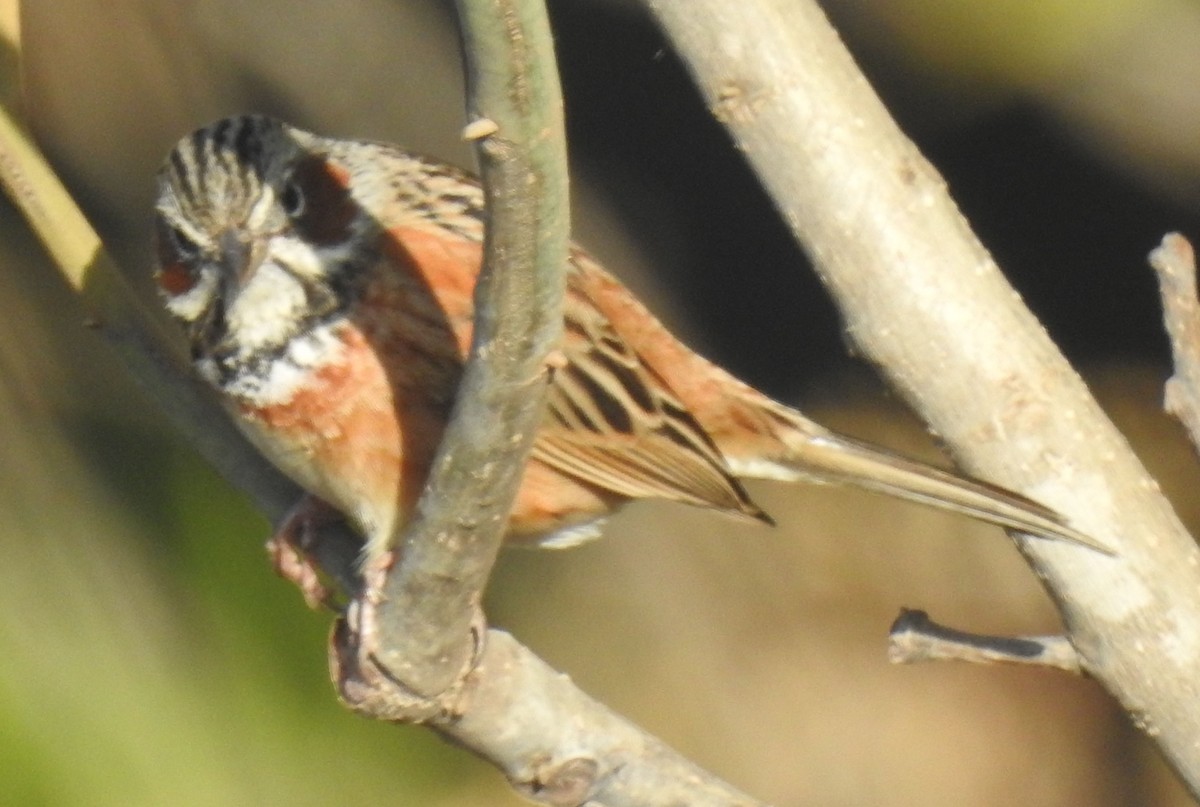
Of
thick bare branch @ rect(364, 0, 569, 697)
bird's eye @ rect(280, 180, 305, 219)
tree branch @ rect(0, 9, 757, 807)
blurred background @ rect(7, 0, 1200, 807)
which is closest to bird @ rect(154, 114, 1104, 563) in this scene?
bird's eye @ rect(280, 180, 305, 219)

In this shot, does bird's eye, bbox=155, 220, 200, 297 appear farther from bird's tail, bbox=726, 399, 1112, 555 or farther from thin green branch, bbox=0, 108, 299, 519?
bird's tail, bbox=726, 399, 1112, 555

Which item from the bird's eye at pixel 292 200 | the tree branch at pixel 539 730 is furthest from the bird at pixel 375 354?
the tree branch at pixel 539 730

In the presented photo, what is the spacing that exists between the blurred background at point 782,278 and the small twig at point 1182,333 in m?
1.63

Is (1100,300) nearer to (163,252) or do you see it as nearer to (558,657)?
(558,657)

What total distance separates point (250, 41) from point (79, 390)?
39.7 inches

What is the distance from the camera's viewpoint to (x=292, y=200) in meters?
2.54

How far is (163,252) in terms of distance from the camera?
2664 millimetres

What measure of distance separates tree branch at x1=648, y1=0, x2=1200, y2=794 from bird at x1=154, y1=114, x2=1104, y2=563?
0.20 m

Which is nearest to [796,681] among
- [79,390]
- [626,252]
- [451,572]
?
[626,252]

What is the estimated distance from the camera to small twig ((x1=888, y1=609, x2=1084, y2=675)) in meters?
2.16

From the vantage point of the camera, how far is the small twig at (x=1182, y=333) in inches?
86.0

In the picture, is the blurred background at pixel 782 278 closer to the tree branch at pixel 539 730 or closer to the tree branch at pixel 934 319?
the tree branch at pixel 539 730

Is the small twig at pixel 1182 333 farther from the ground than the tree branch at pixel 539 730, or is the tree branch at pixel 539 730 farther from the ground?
the small twig at pixel 1182 333

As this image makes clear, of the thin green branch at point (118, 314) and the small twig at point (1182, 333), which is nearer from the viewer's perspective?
the small twig at point (1182, 333)
